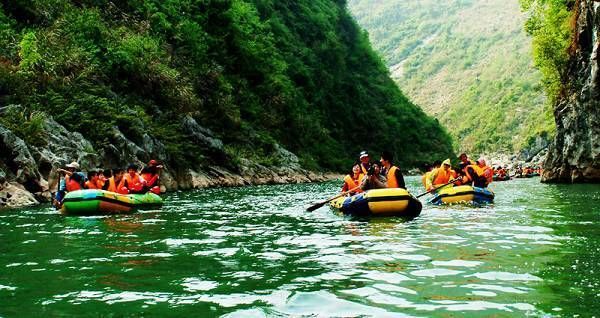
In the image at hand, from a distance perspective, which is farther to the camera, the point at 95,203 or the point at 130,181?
the point at 130,181

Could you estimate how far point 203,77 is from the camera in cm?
3278

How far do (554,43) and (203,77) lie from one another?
1937 centimetres

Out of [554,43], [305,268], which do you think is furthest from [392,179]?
[554,43]

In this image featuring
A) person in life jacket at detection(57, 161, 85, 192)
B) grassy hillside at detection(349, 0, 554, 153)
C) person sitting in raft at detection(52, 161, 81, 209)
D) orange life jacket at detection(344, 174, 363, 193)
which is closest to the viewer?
person sitting in raft at detection(52, 161, 81, 209)

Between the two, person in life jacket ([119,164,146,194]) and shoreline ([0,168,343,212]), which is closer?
shoreline ([0,168,343,212])

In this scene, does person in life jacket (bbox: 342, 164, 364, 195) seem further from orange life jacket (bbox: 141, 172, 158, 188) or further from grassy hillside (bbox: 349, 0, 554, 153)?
grassy hillside (bbox: 349, 0, 554, 153)

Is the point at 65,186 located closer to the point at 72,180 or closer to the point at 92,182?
the point at 72,180

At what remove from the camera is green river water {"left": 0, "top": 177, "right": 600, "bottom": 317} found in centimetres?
451

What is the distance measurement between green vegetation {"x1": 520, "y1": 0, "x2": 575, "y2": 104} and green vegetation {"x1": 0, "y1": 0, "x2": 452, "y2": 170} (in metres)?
15.9

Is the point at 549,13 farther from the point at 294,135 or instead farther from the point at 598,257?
the point at 598,257

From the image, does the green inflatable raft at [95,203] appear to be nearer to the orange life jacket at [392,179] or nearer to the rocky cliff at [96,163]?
the rocky cliff at [96,163]

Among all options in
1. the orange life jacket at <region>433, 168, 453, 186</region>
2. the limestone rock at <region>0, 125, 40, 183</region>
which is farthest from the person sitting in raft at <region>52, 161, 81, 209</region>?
the orange life jacket at <region>433, 168, 453, 186</region>

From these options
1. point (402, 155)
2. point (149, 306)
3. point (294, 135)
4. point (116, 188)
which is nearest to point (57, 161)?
point (116, 188)

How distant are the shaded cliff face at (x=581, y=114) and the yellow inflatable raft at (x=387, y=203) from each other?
1652 cm
